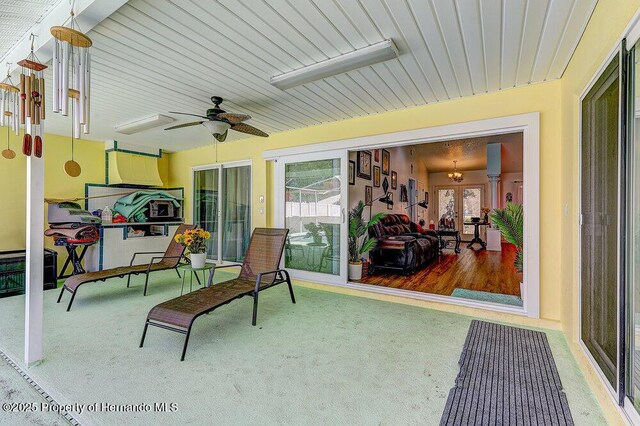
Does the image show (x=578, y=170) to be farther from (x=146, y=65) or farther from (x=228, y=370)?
(x=146, y=65)

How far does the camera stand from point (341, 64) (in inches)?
101

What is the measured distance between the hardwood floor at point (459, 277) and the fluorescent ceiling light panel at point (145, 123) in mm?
3628

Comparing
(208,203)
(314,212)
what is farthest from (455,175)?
(208,203)

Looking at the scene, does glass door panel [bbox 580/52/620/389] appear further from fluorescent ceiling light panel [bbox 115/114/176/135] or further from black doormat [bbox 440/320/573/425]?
fluorescent ceiling light panel [bbox 115/114/176/135]

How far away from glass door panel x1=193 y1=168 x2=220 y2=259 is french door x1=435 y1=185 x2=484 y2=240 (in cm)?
818

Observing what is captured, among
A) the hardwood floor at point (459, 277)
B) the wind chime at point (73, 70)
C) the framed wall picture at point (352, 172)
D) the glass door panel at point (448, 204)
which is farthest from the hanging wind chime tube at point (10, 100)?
the glass door panel at point (448, 204)

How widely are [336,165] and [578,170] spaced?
278 cm

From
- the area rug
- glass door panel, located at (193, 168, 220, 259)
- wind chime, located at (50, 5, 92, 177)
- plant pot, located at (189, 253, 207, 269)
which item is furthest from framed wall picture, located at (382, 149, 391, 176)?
wind chime, located at (50, 5, 92, 177)

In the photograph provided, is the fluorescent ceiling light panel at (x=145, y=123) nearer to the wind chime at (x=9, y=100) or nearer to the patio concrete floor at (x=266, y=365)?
the wind chime at (x=9, y=100)

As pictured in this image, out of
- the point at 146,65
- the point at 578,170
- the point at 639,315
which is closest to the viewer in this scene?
the point at 639,315

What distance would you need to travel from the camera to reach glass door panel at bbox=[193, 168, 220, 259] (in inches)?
238

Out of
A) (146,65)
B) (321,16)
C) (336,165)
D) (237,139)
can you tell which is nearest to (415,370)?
(321,16)

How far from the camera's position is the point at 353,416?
1704mm

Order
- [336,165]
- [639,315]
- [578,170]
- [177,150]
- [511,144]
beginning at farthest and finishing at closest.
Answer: [511,144]
[177,150]
[336,165]
[578,170]
[639,315]
